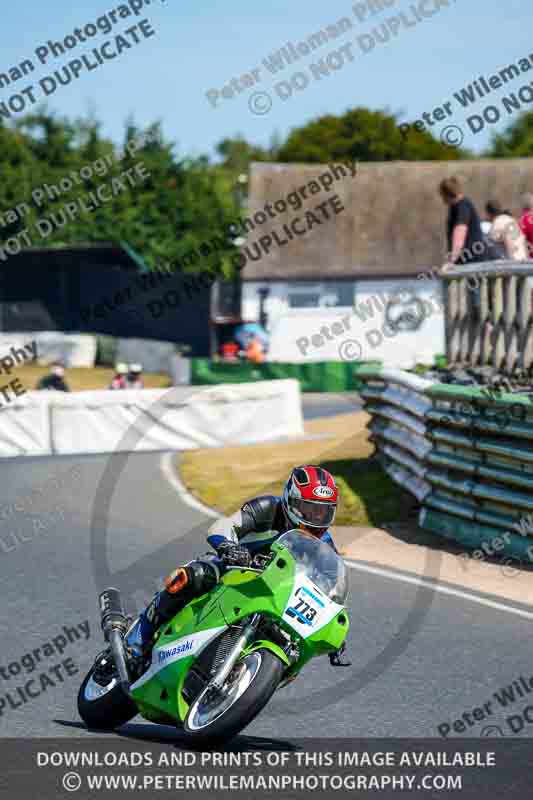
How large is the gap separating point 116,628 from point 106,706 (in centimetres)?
40

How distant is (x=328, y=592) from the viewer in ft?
20.8

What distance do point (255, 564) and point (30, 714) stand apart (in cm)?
163

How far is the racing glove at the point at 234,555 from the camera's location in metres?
6.52

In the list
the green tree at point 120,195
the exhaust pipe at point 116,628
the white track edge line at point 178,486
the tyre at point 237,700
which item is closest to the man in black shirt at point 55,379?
the white track edge line at point 178,486

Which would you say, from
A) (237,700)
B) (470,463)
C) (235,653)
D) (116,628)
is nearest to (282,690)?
(116,628)

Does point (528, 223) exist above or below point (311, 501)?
above

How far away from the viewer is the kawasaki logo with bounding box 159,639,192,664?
21.1 feet

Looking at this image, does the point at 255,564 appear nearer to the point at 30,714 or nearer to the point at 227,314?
the point at 30,714

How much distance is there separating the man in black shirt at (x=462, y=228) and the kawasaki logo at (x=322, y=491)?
312 inches

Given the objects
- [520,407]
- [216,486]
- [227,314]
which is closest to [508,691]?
[520,407]

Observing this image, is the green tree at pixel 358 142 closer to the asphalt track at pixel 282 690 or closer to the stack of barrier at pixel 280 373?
the stack of barrier at pixel 280 373

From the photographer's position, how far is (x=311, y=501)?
21.8 ft

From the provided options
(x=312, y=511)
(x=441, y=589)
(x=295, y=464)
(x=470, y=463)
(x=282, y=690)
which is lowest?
(x=295, y=464)

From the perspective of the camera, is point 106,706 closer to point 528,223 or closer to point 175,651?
point 175,651
